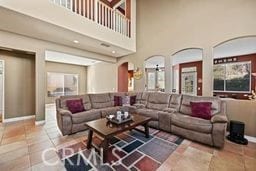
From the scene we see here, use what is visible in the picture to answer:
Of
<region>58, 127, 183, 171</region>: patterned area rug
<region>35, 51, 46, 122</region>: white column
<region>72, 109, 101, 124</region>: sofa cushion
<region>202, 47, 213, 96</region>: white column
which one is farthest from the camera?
<region>35, 51, 46, 122</region>: white column

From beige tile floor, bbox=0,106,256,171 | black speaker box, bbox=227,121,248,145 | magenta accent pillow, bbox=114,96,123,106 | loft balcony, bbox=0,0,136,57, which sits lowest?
beige tile floor, bbox=0,106,256,171

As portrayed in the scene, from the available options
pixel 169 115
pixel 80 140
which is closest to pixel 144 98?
pixel 169 115

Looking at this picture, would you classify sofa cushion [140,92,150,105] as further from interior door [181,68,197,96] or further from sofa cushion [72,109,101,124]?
interior door [181,68,197,96]

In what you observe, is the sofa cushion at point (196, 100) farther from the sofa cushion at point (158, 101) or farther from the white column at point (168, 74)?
the white column at point (168, 74)

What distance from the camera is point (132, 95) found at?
4.93 metres

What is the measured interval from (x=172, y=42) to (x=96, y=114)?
3.71 metres

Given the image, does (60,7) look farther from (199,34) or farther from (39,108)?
(199,34)

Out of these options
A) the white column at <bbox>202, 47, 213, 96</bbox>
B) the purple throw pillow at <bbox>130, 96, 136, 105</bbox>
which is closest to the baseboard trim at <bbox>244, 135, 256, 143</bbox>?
the white column at <bbox>202, 47, 213, 96</bbox>

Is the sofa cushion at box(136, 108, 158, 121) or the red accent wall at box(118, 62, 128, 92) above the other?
the red accent wall at box(118, 62, 128, 92)

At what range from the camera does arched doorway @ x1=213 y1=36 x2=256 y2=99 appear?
5.93m

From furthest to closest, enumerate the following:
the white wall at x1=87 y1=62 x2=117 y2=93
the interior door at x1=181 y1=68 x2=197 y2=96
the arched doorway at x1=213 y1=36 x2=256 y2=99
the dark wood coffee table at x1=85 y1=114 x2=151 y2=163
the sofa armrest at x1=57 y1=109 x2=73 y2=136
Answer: the interior door at x1=181 y1=68 x2=197 y2=96
the white wall at x1=87 y1=62 x2=117 y2=93
the arched doorway at x1=213 y1=36 x2=256 y2=99
the sofa armrest at x1=57 y1=109 x2=73 y2=136
the dark wood coffee table at x1=85 y1=114 x2=151 y2=163

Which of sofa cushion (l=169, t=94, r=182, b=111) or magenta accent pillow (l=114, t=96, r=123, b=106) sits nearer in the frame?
sofa cushion (l=169, t=94, r=182, b=111)

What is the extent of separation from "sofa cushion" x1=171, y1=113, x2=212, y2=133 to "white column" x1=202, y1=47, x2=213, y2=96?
61.0 inches

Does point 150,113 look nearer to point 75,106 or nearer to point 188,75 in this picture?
point 75,106
